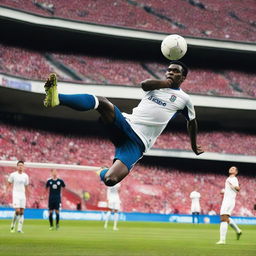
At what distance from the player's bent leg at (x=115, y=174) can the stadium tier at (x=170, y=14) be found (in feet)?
111

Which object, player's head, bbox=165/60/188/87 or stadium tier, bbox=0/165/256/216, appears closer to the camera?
player's head, bbox=165/60/188/87

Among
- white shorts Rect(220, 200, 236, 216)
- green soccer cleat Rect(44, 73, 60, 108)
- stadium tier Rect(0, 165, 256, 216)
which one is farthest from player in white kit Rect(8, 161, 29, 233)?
stadium tier Rect(0, 165, 256, 216)

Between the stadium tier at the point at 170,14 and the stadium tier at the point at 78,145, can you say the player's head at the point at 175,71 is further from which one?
the stadium tier at the point at 170,14

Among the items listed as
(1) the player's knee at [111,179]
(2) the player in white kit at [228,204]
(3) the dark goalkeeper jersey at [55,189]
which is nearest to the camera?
(1) the player's knee at [111,179]

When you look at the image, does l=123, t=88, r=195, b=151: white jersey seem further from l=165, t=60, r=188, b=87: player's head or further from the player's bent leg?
the player's bent leg

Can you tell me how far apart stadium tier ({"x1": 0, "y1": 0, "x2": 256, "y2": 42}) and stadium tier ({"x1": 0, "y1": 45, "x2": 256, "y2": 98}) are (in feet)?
9.73

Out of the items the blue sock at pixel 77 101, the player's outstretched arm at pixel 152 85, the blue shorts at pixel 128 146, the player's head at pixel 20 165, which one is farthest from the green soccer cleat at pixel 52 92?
the player's head at pixel 20 165

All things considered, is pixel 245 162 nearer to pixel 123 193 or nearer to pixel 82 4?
pixel 123 193

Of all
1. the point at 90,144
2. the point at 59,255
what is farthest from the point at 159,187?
the point at 59,255

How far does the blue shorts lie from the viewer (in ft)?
31.1

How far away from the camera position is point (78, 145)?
42250mm

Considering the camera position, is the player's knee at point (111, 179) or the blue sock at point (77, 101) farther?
the player's knee at point (111, 179)

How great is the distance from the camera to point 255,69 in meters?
49.3

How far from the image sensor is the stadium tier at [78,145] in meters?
39.2
